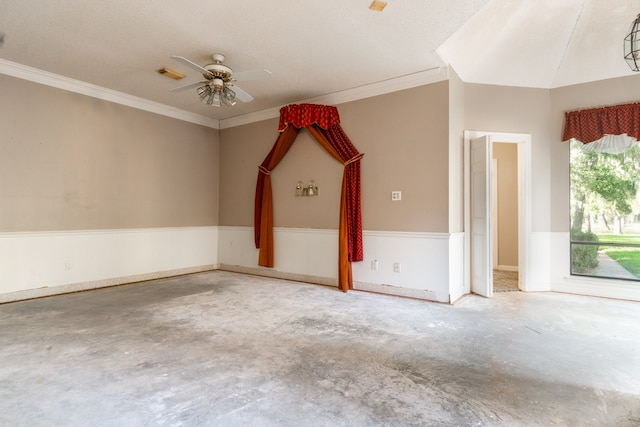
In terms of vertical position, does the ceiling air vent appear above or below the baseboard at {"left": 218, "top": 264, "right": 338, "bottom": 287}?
above

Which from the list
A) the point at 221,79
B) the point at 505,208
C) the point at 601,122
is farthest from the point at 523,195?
the point at 221,79

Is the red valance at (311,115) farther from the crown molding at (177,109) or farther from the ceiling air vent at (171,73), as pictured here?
the ceiling air vent at (171,73)

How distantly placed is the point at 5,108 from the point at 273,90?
3218 millimetres

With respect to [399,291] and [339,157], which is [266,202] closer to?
[339,157]

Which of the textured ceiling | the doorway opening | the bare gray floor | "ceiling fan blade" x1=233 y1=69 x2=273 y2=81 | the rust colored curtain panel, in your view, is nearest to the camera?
the bare gray floor

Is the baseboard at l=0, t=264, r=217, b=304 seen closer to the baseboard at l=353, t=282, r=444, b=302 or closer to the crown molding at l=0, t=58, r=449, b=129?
the crown molding at l=0, t=58, r=449, b=129

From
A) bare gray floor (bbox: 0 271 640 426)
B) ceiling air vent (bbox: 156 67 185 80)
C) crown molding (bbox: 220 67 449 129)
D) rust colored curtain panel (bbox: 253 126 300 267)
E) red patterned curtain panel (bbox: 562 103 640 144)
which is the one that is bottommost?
bare gray floor (bbox: 0 271 640 426)

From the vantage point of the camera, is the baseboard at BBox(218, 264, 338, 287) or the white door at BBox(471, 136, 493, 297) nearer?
the white door at BBox(471, 136, 493, 297)

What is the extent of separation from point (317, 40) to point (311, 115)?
1437 millimetres

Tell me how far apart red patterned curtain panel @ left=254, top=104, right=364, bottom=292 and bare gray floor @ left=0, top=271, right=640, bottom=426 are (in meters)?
0.82

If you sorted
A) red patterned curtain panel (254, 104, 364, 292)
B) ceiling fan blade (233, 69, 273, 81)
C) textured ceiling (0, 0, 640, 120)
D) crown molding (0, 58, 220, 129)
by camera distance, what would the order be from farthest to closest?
1. red patterned curtain panel (254, 104, 364, 292)
2. crown molding (0, 58, 220, 129)
3. ceiling fan blade (233, 69, 273, 81)
4. textured ceiling (0, 0, 640, 120)

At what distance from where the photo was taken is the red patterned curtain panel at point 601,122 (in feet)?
13.2

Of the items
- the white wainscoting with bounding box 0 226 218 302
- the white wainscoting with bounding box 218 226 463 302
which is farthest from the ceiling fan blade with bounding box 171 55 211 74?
the white wainscoting with bounding box 0 226 218 302

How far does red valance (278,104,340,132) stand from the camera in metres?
4.66
